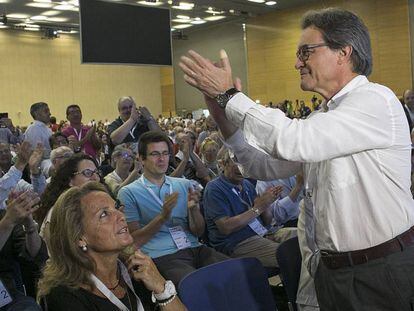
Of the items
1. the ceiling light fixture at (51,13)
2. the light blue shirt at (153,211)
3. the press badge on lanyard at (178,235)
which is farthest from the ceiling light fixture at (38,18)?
the press badge on lanyard at (178,235)

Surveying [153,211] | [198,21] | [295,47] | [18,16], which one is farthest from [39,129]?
[198,21]

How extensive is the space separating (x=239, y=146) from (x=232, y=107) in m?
0.33

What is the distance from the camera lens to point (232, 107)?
1361mm

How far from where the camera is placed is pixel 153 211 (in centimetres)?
331

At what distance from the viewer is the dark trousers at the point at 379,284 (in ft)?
4.43

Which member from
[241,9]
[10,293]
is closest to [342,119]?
[10,293]

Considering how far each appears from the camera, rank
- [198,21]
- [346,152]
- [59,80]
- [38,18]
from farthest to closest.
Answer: [59,80]
[198,21]
[38,18]
[346,152]

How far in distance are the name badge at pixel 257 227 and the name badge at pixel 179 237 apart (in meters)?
0.54

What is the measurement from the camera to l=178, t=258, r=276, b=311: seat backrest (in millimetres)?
2049

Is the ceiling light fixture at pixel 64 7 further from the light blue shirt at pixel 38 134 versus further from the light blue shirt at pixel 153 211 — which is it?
the light blue shirt at pixel 153 211

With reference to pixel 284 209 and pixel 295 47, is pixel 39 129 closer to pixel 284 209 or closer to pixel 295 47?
pixel 284 209

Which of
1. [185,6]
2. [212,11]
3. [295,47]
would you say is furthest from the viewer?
[295,47]

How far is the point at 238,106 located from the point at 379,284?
63cm

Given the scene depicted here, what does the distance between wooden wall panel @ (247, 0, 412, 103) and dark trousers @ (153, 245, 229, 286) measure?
12215mm
